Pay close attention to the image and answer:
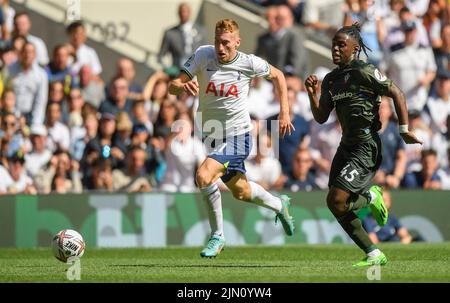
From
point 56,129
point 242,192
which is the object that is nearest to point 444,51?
point 56,129

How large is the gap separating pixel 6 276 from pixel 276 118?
8.58m

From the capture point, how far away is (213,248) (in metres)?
13.2

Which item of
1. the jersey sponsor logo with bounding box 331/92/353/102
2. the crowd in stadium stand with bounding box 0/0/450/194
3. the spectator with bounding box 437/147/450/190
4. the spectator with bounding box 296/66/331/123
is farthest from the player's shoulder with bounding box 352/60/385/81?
the spectator with bounding box 437/147/450/190

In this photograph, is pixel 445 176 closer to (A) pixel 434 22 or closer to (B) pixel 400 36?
(B) pixel 400 36

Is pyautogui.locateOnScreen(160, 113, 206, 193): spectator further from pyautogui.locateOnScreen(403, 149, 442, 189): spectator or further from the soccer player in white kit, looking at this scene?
the soccer player in white kit

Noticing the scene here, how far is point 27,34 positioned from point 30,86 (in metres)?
1.32

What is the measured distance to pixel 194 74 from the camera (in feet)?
43.8

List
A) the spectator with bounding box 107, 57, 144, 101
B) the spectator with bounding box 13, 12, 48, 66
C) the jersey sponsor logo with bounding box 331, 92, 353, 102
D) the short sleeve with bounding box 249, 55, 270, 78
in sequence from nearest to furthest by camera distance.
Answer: the jersey sponsor logo with bounding box 331, 92, 353, 102, the short sleeve with bounding box 249, 55, 270, 78, the spectator with bounding box 107, 57, 144, 101, the spectator with bounding box 13, 12, 48, 66

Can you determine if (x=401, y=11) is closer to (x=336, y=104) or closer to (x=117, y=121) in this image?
(x=117, y=121)

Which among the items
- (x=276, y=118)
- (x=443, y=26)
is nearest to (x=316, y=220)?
(x=276, y=118)

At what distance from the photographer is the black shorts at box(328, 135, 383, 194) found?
12.2 m

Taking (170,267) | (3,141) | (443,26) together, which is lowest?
(170,267)

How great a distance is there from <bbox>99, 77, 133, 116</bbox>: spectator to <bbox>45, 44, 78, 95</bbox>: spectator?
31.7 inches

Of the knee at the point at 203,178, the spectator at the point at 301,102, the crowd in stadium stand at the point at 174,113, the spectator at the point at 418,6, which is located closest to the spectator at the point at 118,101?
the crowd in stadium stand at the point at 174,113
